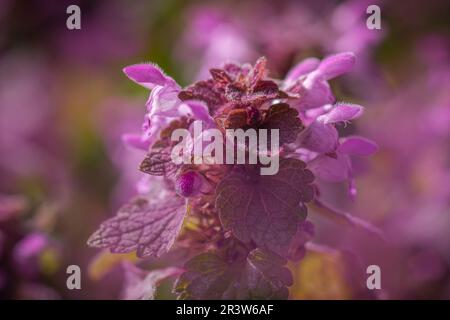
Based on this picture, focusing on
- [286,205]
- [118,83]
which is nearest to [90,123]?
[118,83]

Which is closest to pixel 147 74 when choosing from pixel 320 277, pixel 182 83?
pixel 320 277

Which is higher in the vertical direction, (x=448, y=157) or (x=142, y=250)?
(x=448, y=157)

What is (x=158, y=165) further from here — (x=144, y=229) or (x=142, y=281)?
(x=142, y=281)

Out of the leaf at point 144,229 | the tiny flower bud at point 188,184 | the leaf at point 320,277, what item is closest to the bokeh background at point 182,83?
the leaf at point 320,277

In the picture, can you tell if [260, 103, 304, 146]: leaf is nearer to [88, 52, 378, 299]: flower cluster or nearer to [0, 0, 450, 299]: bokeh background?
[88, 52, 378, 299]: flower cluster

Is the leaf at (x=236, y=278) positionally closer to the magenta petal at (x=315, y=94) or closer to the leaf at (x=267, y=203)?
the leaf at (x=267, y=203)
